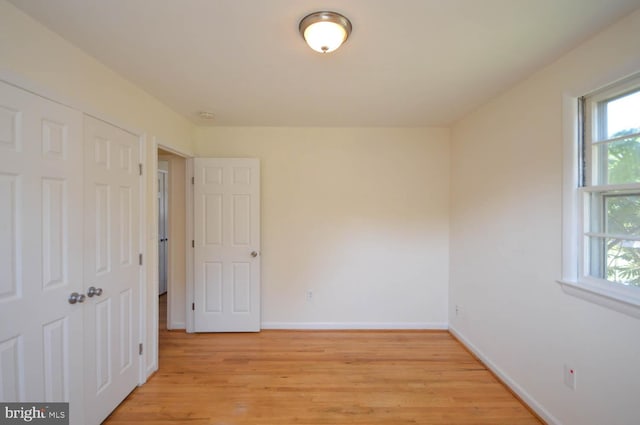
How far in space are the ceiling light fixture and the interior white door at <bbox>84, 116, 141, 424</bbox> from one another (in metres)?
1.52

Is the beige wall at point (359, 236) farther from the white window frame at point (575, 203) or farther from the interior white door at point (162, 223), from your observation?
the interior white door at point (162, 223)

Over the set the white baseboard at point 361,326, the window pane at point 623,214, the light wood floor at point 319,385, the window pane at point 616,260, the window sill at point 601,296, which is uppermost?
the window pane at point 623,214

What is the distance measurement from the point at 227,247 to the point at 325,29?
2.53 metres

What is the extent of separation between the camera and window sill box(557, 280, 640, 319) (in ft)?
4.38

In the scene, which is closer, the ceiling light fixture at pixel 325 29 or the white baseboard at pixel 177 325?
the ceiling light fixture at pixel 325 29

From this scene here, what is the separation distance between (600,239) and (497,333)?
120 cm

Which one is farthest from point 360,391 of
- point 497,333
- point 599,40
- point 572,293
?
point 599,40

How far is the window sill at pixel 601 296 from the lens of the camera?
1.33 m

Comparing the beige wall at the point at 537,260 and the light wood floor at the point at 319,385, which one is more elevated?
the beige wall at the point at 537,260

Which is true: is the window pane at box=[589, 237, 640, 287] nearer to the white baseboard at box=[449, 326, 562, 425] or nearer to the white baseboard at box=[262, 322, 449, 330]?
the white baseboard at box=[449, 326, 562, 425]

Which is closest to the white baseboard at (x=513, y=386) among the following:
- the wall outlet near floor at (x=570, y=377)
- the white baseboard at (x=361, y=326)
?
the wall outlet near floor at (x=570, y=377)

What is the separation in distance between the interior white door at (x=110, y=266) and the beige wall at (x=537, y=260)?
3103 mm

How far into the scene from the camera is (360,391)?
84.2 inches

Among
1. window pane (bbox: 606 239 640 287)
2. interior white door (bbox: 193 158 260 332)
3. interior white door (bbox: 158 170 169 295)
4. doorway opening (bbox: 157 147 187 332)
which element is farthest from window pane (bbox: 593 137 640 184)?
interior white door (bbox: 158 170 169 295)
